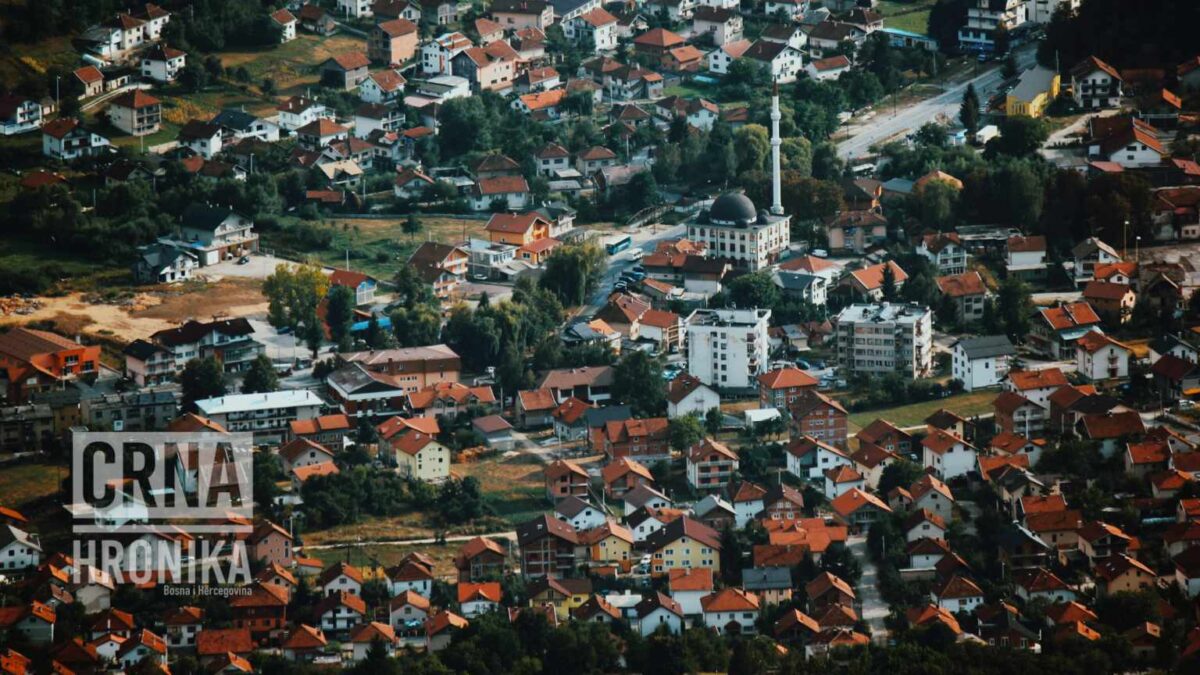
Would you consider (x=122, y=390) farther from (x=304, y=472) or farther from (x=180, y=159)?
(x=180, y=159)

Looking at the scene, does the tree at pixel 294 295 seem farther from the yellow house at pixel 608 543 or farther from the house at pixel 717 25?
the house at pixel 717 25

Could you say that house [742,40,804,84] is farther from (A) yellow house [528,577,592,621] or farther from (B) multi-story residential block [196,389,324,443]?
(A) yellow house [528,577,592,621]

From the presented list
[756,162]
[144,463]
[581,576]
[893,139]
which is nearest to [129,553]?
[144,463]

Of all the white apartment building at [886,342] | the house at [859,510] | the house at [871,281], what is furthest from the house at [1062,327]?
the house at [859,510]

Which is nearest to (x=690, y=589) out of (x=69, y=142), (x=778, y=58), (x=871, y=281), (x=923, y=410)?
(x=923, y=410)

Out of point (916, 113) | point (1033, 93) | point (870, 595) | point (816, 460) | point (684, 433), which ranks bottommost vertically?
point (870, 595)

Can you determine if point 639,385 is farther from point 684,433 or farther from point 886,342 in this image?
point 886,342
